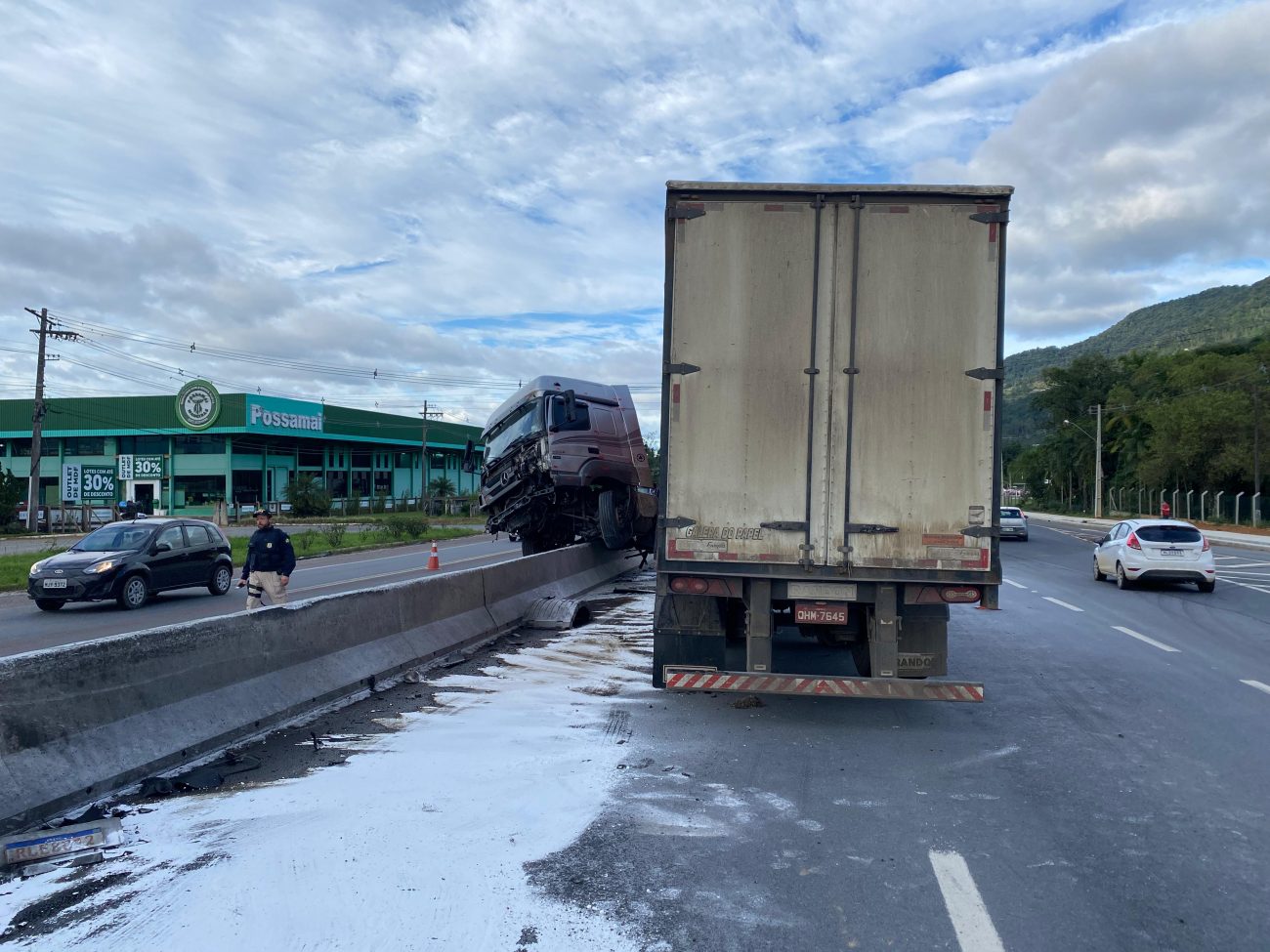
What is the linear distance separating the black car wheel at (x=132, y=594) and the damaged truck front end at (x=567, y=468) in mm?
5876

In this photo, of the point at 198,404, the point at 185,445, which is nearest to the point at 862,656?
the point at 198,404

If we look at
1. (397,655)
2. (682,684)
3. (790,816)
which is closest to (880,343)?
(682,684)

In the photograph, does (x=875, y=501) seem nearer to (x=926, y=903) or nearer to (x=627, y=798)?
(x=627, y=798)

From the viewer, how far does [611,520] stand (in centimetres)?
1772

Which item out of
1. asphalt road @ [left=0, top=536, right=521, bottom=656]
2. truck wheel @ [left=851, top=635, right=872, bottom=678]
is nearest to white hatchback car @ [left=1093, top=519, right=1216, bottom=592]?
truck wheel @ [left=851, top=635, right=872, bottom=678]

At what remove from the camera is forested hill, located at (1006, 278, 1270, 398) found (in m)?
145

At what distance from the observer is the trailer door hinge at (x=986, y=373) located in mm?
7078

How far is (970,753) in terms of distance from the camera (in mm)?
6824

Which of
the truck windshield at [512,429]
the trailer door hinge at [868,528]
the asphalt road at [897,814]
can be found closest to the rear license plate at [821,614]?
the trailer door hinge at [868,528]

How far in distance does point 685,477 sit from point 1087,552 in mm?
29065

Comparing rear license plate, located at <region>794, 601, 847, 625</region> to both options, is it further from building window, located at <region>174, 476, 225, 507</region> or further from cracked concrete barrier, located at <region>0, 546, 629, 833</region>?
building window, located at <region>174, 476, 225, 507</region>

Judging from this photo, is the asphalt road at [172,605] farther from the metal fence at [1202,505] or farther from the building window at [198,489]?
the metal fence at [1202,505]

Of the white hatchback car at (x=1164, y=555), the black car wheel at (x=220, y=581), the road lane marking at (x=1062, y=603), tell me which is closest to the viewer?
the road lane marking at (x=1062, y=603)

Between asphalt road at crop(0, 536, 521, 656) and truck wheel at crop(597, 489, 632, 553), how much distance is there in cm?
Answer: 472
